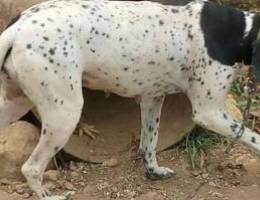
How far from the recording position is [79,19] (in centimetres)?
467

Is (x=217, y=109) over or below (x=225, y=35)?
below

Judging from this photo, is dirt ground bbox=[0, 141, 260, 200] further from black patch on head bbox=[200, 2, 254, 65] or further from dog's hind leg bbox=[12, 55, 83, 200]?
black patch on head bbox=[200, 2, 254, 65]

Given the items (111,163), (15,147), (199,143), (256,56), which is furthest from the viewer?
(199,143)

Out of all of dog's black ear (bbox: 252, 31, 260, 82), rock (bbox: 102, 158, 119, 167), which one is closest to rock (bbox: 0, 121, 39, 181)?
rock (bbox: 102, 158, 119, 167)

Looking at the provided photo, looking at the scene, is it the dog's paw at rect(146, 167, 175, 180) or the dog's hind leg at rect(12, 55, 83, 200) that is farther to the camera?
the dog's paw at rect(146, 167, 175, 180)

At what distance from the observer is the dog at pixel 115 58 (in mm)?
4520

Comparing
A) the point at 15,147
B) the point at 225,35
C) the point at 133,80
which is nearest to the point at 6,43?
the point at 133,80

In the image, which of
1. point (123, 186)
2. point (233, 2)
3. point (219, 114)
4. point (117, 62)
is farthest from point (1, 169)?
point (233, 2)

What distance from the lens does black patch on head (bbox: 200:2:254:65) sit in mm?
4914

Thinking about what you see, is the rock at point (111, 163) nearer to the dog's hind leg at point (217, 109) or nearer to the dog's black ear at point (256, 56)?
the dog's hind leg at point (217, 109)

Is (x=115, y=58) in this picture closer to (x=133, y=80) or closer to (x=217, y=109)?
(x=133, y=80)

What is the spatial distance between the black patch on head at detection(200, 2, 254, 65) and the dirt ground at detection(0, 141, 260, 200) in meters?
0.97

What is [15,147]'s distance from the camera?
542 cm

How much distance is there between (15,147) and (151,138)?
98 cm
